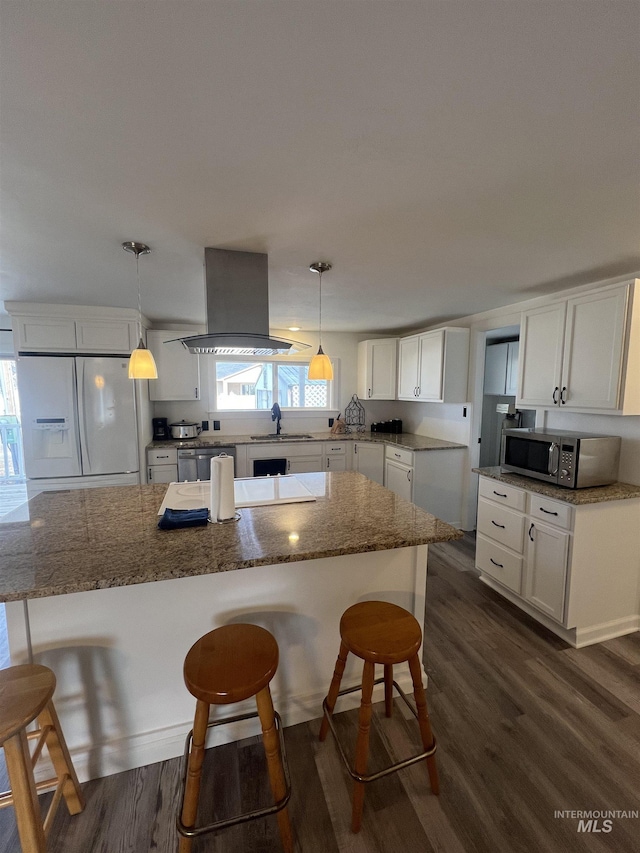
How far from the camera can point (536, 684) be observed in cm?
192

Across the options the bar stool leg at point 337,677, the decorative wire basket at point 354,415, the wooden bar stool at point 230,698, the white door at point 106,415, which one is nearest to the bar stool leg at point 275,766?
the wooden bar stool at point 230,698

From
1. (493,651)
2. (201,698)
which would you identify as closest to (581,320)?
(493,651)

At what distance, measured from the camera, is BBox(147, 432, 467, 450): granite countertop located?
3.90 meters

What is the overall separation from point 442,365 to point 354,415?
161 centimetres

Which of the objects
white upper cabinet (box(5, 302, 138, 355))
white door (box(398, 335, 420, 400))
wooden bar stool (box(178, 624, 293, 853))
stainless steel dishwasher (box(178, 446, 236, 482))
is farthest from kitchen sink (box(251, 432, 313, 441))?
wooden bar stool (box(178, 624, 293, 853))

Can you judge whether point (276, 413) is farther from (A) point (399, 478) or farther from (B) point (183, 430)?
(A) point (399, 478)

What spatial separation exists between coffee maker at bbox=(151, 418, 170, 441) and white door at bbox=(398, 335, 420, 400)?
2902 millimetres

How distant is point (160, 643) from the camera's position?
1.50m

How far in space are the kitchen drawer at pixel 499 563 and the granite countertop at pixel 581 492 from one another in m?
0.53

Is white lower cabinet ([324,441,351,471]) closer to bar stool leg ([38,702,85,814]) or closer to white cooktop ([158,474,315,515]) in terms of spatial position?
white cooktop ([158,474,315,515])

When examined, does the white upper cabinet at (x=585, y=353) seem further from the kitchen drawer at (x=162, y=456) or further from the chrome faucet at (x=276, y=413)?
the kitchen drawer at (x=162, y=456)

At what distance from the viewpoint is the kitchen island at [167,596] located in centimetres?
131

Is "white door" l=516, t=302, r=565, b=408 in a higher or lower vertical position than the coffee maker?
higher

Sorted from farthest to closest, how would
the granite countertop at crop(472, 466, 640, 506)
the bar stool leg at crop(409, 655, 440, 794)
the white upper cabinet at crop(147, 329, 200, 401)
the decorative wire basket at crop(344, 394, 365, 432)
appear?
the decorative wire basket at crop(344, 394, 365, 432) → the white upper cabinet at crop(147, 329, 200, 401) → the granite countertop at crop(472, 466, 640, 506) → the bar stool leg at crop(409, 655, 440, 794)
